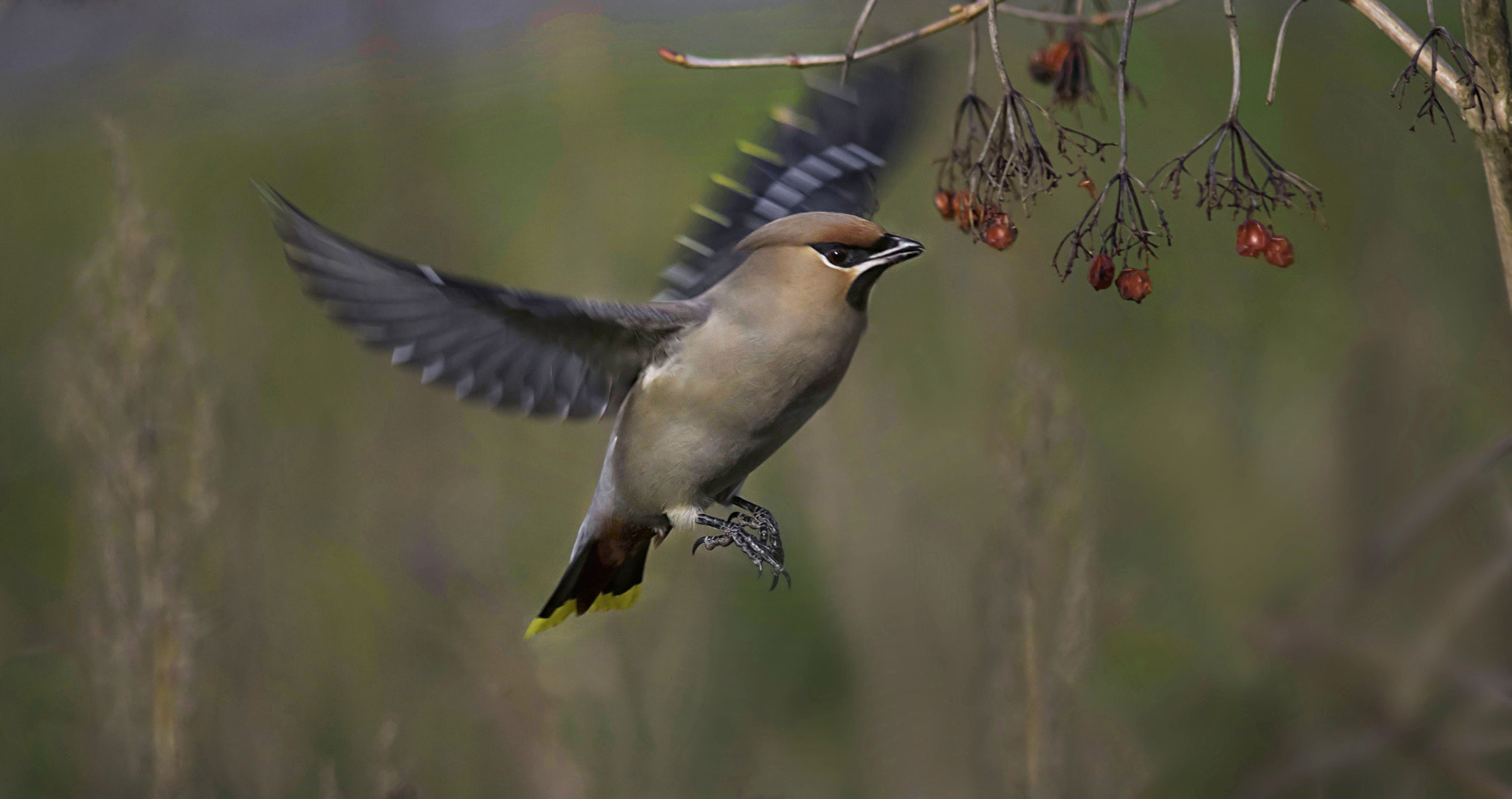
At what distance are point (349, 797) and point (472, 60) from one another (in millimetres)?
4779

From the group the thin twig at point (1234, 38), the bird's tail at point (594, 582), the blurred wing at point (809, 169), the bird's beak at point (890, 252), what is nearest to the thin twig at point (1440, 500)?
the thin twig at point (1234, 38)

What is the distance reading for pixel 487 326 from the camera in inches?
88.4

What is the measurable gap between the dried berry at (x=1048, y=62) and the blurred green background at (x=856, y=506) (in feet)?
0.56

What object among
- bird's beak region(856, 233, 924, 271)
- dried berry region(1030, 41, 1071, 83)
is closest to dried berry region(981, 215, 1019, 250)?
bird's beak region(856, 233, 924, 271)

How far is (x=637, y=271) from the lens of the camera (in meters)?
5.55

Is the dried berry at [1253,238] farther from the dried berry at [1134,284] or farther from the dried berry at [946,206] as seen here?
the dried berry at [946,206]

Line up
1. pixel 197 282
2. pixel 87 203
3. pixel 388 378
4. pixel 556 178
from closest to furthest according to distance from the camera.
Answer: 1. pixel 388 378
2. pixel 197 282
3. pixel 556 178
4. pixel 87 203

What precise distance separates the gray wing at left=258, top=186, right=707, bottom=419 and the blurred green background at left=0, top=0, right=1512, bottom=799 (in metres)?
0.54

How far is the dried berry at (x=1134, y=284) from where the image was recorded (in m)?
1.78

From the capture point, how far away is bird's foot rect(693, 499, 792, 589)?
7.84 ft

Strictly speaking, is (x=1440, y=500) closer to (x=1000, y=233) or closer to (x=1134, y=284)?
(x=1134, y=284)

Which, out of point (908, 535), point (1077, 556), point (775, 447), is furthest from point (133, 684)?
point (908, 535)

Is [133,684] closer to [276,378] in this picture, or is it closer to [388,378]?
[388,378]

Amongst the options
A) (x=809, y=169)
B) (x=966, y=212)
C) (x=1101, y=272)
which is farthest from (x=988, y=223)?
(x=809, y=169)
